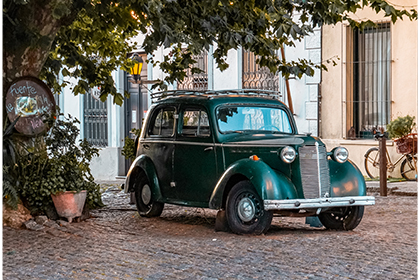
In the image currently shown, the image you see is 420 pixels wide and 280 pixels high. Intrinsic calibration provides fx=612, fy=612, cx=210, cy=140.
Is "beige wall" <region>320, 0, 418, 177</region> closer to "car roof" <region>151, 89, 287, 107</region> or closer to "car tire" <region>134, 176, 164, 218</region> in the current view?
"car roof" <region>151, 89, 287, 107</region>

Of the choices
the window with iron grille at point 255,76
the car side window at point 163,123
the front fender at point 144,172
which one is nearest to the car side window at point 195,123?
the car side window at point 163,123

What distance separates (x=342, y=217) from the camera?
6.79 meters

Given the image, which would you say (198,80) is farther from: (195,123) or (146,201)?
(195,123)

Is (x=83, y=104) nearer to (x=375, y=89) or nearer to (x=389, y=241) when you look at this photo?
(x=375, y=89)

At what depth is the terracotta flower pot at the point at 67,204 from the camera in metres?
6.93

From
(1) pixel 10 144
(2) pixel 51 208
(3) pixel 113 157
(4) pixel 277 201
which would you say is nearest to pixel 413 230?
(4) pixel 277 201

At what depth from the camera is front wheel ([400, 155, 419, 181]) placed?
11783mm

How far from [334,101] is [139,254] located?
386 inches

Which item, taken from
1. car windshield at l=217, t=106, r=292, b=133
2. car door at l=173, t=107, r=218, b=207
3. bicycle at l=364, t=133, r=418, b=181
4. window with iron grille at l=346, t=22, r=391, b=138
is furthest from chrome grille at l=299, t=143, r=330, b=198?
window with iron grille at l=346, t=22, r=391, b=138

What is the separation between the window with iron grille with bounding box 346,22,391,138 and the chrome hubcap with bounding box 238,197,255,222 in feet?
25.0

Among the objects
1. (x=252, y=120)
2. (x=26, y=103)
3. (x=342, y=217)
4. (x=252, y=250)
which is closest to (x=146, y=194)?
(x=252, y=120)

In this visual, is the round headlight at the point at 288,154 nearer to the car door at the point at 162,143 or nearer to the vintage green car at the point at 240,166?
the vintage green car at the point at 240,166

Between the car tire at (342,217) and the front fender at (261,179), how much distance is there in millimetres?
851

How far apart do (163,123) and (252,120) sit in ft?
4.24
